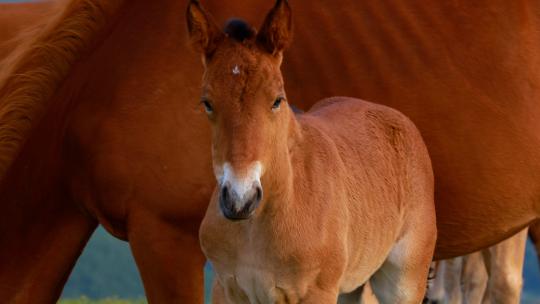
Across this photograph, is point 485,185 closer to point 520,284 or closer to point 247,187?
point 520,284

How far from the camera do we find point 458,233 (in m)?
7.50

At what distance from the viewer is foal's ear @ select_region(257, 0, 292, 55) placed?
17.9 feet

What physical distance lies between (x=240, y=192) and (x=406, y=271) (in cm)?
174

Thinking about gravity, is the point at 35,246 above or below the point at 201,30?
below

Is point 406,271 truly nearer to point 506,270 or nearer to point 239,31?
point 239,31

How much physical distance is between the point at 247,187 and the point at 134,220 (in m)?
1.62

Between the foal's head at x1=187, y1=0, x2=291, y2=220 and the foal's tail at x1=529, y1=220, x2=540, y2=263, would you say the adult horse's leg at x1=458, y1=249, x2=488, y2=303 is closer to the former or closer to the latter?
the foal's tail at x1=529, y1=220, x2=540, y2=263

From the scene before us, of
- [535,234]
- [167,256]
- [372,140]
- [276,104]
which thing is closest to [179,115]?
[167,256]

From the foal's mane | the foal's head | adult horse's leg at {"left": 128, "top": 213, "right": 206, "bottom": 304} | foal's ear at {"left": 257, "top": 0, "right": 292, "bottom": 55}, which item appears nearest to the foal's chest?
the foal's head

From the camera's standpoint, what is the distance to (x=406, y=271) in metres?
6.54

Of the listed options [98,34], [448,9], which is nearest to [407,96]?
[448,9]

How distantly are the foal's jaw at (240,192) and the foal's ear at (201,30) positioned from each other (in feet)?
1.90

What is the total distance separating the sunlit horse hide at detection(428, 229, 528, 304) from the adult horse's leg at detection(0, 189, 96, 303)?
3558mm

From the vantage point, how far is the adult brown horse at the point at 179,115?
261 inches
